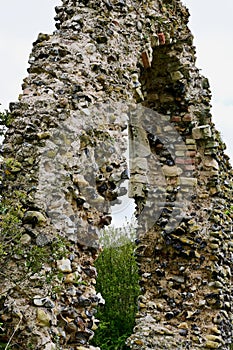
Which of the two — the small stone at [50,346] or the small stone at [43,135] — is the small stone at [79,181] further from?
the small stone at [50,346]

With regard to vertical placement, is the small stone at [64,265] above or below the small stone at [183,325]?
below

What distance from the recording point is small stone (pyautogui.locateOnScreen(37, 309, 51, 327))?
2762mm

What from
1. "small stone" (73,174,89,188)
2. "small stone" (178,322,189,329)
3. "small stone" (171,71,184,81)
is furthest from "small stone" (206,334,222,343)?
"small stone" (171,71,184,81)

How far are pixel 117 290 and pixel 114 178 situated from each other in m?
6.97

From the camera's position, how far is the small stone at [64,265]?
120 inches

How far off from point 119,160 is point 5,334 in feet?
5.33

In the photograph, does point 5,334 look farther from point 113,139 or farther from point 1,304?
point 113,139

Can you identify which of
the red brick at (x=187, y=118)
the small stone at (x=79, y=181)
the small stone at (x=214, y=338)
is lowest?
the small stone at (x=214, y=338)

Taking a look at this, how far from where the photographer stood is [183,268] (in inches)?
239

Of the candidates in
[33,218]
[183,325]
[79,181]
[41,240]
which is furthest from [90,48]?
[183,325]

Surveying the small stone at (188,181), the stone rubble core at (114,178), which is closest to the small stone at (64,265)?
the stone rubble core at (114,178)

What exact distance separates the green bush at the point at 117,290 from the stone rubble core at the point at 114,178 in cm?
335

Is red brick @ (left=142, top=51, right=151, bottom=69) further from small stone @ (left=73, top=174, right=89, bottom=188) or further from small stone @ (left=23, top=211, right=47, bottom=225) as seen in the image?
small stone @ (left=23, top=211, right=47, bottom=225)

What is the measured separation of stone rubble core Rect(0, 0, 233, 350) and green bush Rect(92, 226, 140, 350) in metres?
3.35
